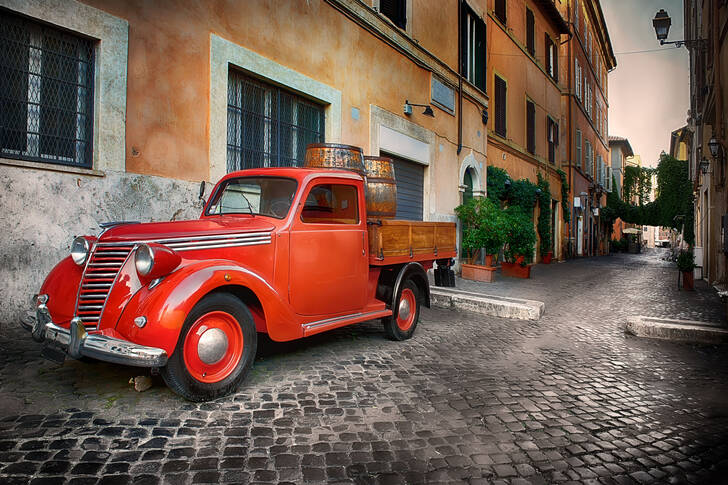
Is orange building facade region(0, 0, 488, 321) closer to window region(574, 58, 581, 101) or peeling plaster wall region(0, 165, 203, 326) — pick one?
peeling plaster wall region(0, 165, 203, 326)

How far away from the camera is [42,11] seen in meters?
4.54

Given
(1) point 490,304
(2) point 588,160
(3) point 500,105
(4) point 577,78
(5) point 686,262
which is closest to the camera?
(1) point 490,304

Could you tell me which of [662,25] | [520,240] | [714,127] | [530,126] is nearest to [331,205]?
[520,240]

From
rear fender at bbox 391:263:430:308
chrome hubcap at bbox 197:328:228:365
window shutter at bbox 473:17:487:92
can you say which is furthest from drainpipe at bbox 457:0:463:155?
chrome hubcap at bbox 197:328:228:365

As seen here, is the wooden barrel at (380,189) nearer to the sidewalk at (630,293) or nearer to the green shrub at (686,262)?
the sidewalk at (630,293)

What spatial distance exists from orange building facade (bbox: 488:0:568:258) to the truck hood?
12057mm

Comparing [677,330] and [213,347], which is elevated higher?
[213,347]

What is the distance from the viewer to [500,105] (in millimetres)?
15219

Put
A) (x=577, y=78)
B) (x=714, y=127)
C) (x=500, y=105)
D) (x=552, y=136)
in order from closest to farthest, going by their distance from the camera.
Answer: (x=714, y=127), (x=500, y=105), (x=552, y=136), (x=577, y=78)

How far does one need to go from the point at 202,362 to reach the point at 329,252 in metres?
1.49

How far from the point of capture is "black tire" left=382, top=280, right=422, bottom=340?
16.4 ft

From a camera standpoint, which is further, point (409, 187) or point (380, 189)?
point (409, 187)

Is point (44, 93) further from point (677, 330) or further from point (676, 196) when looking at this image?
point (676, 196)

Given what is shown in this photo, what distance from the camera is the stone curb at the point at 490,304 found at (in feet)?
22.1
